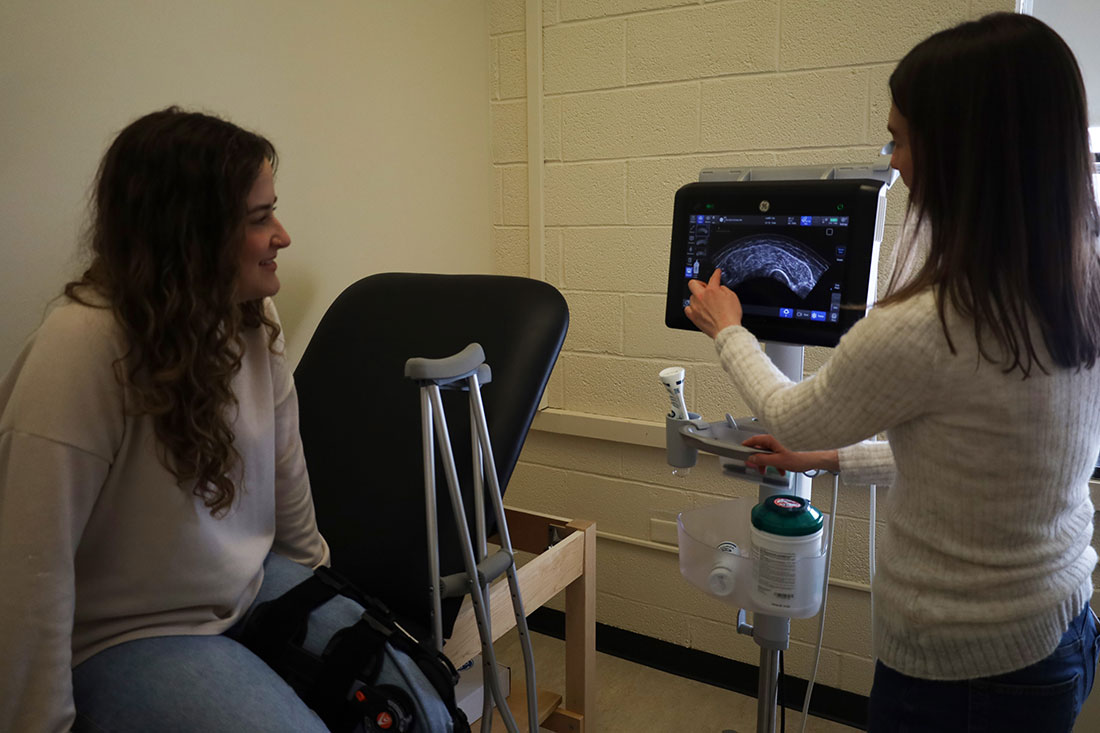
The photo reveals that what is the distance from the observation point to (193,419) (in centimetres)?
112

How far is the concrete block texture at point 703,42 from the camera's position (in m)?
2.10

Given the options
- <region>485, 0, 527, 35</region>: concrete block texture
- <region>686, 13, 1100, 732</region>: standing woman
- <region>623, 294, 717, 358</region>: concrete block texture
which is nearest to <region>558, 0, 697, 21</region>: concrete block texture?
<region>485, 0, 527, 35</region>: concrete block texture

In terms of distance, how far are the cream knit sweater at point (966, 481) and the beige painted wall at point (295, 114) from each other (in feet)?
4.45

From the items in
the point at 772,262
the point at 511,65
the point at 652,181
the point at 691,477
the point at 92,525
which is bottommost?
the point at 691,477

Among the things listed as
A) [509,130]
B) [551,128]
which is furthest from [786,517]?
[509,130]

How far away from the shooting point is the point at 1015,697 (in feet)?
3.36

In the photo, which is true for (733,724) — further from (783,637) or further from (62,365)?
(62,365)

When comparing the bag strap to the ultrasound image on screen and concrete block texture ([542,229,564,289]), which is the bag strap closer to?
the ultrasound image on screen

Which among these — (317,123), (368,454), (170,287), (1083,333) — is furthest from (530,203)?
(1083,333)

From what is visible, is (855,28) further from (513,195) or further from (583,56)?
(513,195)

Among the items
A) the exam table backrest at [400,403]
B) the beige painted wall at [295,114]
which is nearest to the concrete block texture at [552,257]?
the beige painted wall at [295,114]

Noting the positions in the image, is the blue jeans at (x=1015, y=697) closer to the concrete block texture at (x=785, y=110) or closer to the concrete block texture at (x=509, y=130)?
the concrete block texture at (x=785, y=110)

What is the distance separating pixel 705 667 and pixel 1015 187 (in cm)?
188

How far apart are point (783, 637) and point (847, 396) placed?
637 millimetres
